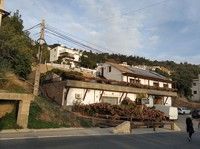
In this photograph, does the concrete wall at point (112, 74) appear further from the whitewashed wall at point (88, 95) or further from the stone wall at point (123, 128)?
the stone wall at point (123, 128)

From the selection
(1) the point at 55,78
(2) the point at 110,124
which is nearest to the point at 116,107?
(2) the point at 110,124

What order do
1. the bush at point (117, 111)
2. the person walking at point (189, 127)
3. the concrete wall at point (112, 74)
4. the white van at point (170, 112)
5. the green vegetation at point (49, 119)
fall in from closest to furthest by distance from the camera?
the person walking at point (189, 127) → the green vegetation at point (49, 119) → the bush at point (117, 111) → the white van at point (170, 112) → the concrete wall at point (112, 74)

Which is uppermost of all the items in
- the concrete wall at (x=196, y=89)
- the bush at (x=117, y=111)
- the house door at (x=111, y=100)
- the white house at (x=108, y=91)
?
the concrete wall at (x=196, y=89)

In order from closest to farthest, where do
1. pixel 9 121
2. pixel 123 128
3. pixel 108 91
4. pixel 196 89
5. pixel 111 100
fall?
pixel 9 121
pixel 123 128
pixel 108 91
pixel 111 100
pixel 196 89

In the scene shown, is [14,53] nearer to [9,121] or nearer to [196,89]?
[9,121]

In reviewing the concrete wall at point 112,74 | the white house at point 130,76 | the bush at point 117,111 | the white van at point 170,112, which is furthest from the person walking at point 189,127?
the concrete wall at point 112,74

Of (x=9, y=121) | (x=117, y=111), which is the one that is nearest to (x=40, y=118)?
(x=9, y=121)

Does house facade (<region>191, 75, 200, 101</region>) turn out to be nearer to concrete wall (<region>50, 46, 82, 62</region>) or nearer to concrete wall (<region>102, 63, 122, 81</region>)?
concrete wall (<region>50, 46, 82, 62</region>)

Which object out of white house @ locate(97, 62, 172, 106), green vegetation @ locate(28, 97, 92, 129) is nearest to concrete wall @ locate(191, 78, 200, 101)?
white house @ locate(97, 62, 172, 106)

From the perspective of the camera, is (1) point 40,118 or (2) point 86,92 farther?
(2) point 86,92

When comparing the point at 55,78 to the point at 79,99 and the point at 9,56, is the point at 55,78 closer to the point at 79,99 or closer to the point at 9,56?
the point at 79,99

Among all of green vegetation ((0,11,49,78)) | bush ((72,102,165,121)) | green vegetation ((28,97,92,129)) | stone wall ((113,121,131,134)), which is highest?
green vegetation ((0,11,49,78))

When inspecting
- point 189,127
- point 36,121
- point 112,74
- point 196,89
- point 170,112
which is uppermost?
point 196,89

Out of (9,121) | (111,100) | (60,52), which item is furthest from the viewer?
(60,52)
